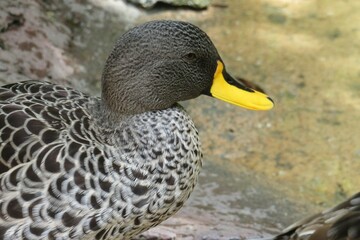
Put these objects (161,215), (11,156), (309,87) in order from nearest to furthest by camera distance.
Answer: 1. (11,156)
2. (161,215)
3. (309,87)

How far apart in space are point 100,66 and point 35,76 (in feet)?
2.38

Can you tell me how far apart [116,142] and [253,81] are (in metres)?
2.33

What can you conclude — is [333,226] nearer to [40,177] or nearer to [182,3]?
[40,177]

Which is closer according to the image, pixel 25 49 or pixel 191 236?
pixel 191 236

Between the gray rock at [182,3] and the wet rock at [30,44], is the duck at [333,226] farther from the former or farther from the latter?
A: the gray rock at [182,3]

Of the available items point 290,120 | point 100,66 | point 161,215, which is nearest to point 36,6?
point 100,66

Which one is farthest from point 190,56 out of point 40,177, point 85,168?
point 40,177

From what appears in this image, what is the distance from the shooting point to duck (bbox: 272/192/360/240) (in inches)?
96.7

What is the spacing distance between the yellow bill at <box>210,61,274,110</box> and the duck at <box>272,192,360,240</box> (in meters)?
0.49

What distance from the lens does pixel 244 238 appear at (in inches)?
129

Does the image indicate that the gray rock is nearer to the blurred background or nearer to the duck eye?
the blurred background

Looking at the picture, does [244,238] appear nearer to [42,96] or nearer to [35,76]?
[42,96]

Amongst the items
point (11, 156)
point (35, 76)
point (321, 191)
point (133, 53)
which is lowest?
point (321, 191)

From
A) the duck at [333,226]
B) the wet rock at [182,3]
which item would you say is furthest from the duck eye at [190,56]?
the wet rock at [182,3]
